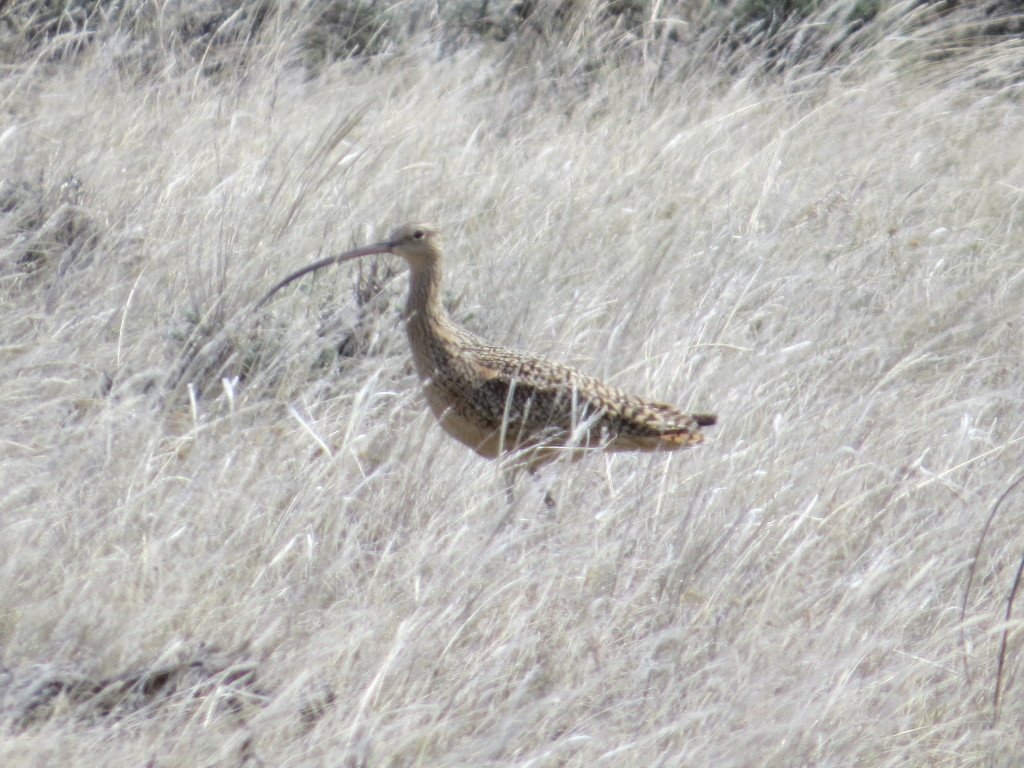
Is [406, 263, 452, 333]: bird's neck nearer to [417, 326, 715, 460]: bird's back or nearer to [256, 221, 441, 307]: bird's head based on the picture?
[256, 221, 441, 307]: bird's head

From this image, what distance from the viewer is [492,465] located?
11.6ft

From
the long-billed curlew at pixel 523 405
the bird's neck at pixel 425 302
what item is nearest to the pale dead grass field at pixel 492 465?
the long-billed curlew at pixel 523 405

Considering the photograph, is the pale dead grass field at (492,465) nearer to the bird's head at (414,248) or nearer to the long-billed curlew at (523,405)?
the long-billed curlew at (523,405)

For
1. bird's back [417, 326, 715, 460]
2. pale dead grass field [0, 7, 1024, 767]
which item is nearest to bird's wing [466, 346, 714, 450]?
bird's back [417, 326, 715, 460]

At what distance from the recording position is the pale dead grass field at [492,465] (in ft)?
8.30

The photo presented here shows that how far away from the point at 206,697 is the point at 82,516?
754 mm

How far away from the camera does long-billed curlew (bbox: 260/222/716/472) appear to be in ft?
12.0

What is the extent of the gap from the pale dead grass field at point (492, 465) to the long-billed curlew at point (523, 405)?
0.34 feet

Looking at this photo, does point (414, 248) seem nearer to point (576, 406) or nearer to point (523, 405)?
point (523, 405)

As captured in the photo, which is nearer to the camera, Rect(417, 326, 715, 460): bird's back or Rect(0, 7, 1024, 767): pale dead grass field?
Rect(0, 7, 1024, 767): pale dead grass field

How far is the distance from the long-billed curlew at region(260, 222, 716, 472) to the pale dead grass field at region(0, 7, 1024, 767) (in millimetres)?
104

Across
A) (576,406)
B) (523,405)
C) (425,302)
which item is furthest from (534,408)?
(425,302)

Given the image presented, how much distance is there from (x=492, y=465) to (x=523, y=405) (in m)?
0.26

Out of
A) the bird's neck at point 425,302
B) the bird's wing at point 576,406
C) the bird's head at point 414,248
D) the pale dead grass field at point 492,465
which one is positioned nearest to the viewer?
the pale dead grass field at point 492,465
